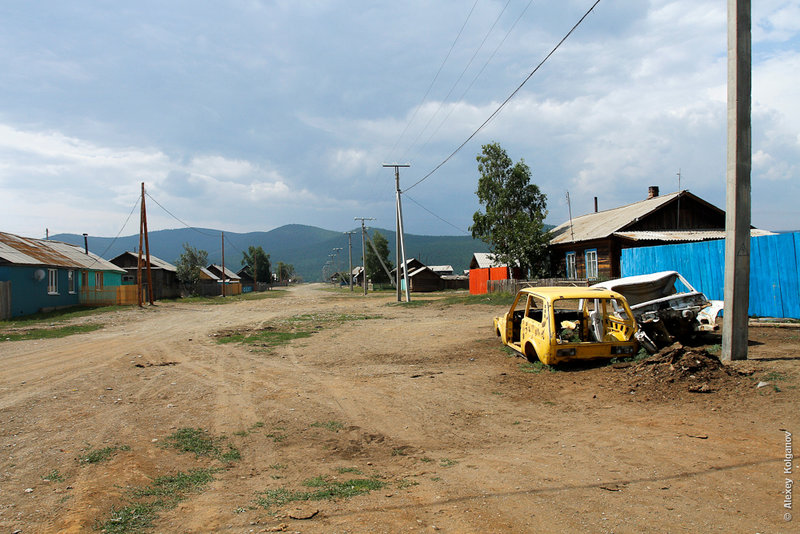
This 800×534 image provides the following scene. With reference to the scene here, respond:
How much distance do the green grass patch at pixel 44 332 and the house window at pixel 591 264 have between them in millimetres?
24411

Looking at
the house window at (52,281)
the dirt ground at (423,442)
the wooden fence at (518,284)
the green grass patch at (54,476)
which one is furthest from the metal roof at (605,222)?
the house window at (52,281)

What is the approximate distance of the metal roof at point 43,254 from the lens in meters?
27.7

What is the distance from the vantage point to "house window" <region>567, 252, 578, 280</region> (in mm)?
31969

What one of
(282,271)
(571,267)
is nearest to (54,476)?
(571,267)

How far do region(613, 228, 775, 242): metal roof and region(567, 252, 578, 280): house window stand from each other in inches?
202

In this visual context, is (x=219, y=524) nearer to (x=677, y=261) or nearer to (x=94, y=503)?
(x=94, y=503)

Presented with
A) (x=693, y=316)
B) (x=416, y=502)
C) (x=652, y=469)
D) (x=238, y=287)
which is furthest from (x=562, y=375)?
(x=238, y=287)

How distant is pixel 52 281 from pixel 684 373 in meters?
34.1

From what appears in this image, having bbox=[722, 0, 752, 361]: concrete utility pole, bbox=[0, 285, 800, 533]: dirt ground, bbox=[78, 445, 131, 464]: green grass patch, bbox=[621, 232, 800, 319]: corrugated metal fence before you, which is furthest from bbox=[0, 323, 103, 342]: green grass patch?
bbox=[621, 232, 800, 319]: corrugated metal fence

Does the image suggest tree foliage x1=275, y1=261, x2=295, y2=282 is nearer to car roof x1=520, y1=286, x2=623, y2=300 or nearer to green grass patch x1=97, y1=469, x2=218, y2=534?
car roof x1=520, y1=286, x2=623, y2=300

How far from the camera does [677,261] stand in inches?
710

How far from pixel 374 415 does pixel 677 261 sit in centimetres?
1506

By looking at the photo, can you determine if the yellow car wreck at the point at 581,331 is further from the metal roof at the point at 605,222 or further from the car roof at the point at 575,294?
the metal roof at the point at 605,222

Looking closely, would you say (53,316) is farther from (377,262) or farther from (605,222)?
(377,262)
